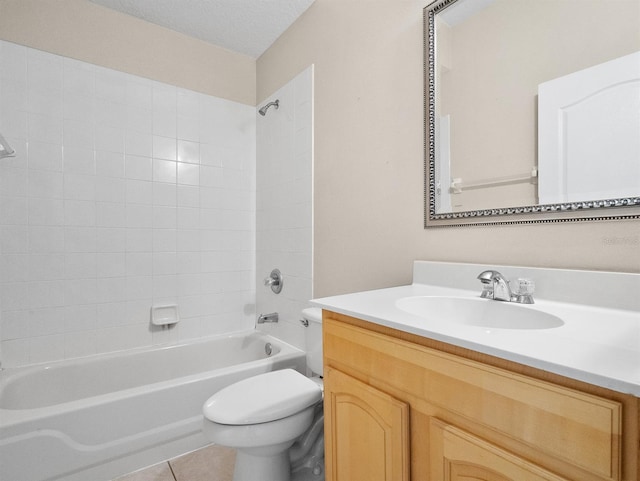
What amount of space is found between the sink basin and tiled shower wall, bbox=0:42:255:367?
5.41 feet

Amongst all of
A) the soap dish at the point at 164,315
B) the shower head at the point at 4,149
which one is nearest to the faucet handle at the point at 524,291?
the soap dish at the point at 164,315

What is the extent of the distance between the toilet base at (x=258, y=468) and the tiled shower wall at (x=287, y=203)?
75 centimetres

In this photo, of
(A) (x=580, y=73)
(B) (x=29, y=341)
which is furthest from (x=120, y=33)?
(A) (x=580, y=73)

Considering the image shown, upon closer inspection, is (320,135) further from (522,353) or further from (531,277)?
(522,353)

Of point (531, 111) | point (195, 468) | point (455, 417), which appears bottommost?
point (195, 468)

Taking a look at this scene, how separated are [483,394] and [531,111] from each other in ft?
2.76

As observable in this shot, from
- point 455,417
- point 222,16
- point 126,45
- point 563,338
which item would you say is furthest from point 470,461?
point 126,45

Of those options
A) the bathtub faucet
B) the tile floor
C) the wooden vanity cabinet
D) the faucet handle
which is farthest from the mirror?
the tile floor

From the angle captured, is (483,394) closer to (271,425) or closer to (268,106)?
(271,425)

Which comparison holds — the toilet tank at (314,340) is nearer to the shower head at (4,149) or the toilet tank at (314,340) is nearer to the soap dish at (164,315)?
the soap dish at (164,315)

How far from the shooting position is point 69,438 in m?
1.30

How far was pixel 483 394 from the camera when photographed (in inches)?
22.7

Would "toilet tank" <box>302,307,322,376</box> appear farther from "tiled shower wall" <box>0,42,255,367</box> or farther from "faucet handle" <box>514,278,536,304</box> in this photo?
"tiled shower wall" <box>0,42,255,367</box>

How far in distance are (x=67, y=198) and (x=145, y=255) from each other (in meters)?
0.50
